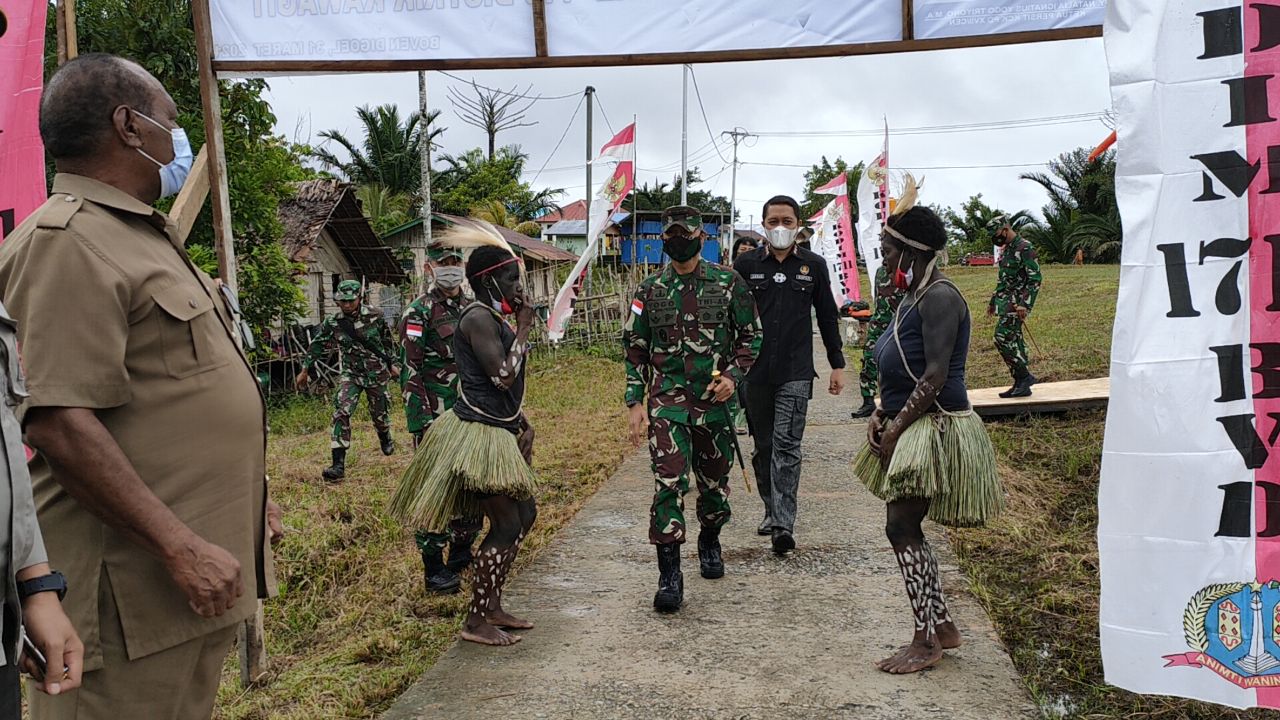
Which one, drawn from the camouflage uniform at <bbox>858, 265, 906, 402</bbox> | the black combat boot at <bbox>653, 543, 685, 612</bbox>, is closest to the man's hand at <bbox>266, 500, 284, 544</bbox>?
the black combat boot at <bbox>653, 543, 685, 612</bbox>

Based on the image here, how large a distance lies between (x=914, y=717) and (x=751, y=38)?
8.83ft

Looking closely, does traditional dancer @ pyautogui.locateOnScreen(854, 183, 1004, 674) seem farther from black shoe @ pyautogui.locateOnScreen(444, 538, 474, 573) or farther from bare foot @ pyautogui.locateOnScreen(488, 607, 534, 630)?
black shoe @ pyautogui.locateOnScreen(444, 538, 474, 573)

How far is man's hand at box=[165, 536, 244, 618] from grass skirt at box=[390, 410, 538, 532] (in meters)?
2.04

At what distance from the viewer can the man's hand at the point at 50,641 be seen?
5.13 ft

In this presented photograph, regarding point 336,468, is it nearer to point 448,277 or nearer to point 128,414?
point 448,277

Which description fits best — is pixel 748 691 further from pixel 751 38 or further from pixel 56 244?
pixel 56 244

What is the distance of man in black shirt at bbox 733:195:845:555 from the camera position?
213 inches

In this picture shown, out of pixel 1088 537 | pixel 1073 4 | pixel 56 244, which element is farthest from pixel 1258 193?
pixel 1088 537

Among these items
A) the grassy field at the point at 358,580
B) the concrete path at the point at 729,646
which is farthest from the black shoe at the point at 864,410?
the concrete path at the point at 729,646

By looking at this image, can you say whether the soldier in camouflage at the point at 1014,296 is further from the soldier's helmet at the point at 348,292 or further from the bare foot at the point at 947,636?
the soldier's helmet at the point at 348,292

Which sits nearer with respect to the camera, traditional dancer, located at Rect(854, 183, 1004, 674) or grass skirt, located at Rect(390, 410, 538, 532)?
traditional dancer, located at Rect(854, 183, 1004, 674)

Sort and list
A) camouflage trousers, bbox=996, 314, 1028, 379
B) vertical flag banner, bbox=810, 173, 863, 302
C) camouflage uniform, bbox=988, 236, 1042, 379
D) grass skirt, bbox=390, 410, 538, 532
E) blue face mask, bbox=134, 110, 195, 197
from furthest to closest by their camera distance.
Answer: vertical flag banner, bbox=810, 173, 863, 302
camouflage uniform, bbox=988, 236, 1042, 379
camouflage trousers, bbox=996, 314, 1028, 379
grass skirt, bbox=390, 410, 538, 532
blue face mask, bbox=134, 110, 195, 197

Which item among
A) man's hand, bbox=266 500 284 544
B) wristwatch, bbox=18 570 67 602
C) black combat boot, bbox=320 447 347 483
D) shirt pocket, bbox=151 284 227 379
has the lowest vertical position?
black combat boot, bbox=320 447 347 483

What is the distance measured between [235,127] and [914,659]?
1136 cm
